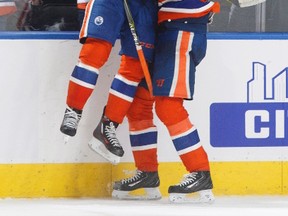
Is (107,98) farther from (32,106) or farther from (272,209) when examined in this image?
(272,209)

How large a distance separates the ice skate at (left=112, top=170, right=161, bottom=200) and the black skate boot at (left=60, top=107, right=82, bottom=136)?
1.36 feet

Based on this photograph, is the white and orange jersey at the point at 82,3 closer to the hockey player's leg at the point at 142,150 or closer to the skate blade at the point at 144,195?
the hockey player's leg at the point at 142,150

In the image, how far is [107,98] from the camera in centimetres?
517

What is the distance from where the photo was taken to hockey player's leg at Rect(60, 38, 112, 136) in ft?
15.9

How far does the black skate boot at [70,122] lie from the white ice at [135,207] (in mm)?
332

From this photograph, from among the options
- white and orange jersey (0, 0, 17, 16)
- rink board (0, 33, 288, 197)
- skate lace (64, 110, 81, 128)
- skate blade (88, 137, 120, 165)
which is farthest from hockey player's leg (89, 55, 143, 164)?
white and orange jersey (0, 0, 17, 16)

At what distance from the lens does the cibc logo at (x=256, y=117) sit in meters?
5.27

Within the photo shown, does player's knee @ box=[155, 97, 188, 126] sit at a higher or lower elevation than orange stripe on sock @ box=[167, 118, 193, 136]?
higher

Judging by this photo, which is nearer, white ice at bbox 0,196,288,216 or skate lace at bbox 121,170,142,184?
white ice at bbox 0,196,288,216

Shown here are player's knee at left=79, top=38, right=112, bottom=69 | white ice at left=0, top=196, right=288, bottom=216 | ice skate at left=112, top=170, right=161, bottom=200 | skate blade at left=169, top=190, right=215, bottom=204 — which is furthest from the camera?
ice skate at left=112, top=170, right=161, bottom=200

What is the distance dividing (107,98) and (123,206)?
58 cm

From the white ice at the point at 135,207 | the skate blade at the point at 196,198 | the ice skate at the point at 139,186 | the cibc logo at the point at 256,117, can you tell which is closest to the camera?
the white ice at the point at 135,207

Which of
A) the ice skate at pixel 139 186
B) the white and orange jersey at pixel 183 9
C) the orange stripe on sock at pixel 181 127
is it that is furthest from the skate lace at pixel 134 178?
the white and orange jersey at pixel 183 9

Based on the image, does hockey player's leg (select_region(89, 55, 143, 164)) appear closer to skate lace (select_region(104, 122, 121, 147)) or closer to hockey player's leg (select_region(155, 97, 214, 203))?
skate lace (select_region(104, 122, 121, 147))
